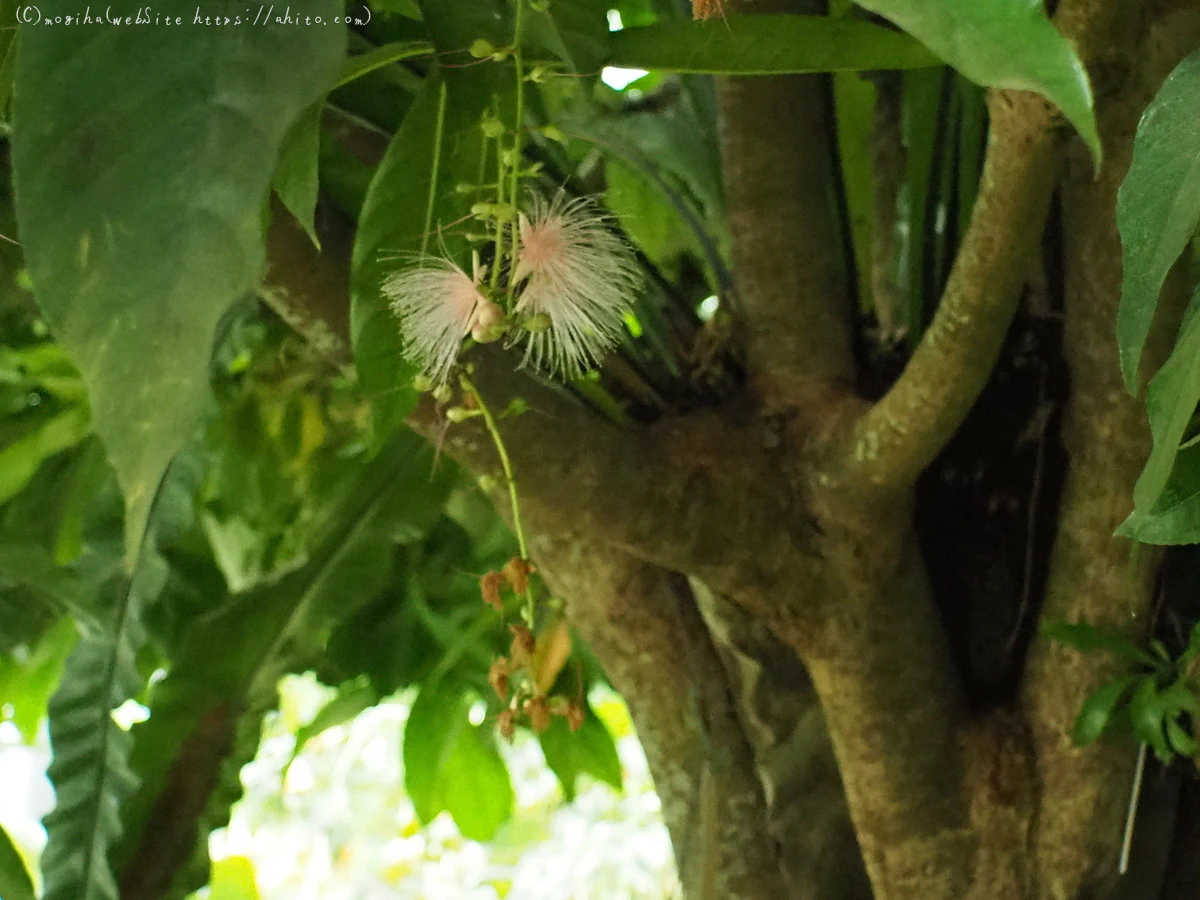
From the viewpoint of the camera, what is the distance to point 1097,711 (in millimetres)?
419

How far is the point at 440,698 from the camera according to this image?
74 cm

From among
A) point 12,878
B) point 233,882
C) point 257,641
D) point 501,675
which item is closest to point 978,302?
point 501,675

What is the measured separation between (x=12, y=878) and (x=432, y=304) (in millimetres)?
404

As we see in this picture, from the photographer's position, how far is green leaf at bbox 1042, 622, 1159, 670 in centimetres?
43

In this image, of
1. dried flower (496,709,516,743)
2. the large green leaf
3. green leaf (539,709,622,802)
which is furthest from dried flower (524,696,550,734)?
green leaf (539,709,622,802)

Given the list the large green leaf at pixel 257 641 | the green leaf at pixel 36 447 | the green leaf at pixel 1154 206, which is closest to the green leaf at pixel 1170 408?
the green leaf at pixel 1154 206

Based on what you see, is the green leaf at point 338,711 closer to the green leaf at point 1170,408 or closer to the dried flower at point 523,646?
the dried flower at point 523,646

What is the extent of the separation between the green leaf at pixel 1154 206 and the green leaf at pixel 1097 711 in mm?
250

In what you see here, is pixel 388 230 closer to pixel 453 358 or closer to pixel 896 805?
pixel 453 358

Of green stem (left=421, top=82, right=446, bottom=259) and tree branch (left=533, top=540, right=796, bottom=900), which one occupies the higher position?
green stem (left=421, top=82, right=446, bottom=259)

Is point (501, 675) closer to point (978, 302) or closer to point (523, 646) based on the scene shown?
point (523, 646)

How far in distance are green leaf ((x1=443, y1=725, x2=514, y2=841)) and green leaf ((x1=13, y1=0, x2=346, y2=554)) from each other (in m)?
0.68

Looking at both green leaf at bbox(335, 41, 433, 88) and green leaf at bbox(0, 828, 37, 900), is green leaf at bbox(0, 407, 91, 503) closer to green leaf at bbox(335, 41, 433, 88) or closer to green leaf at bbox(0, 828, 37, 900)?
green leaf at bbox(0, 828, 37, 900)

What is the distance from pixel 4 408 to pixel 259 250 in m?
0.68
